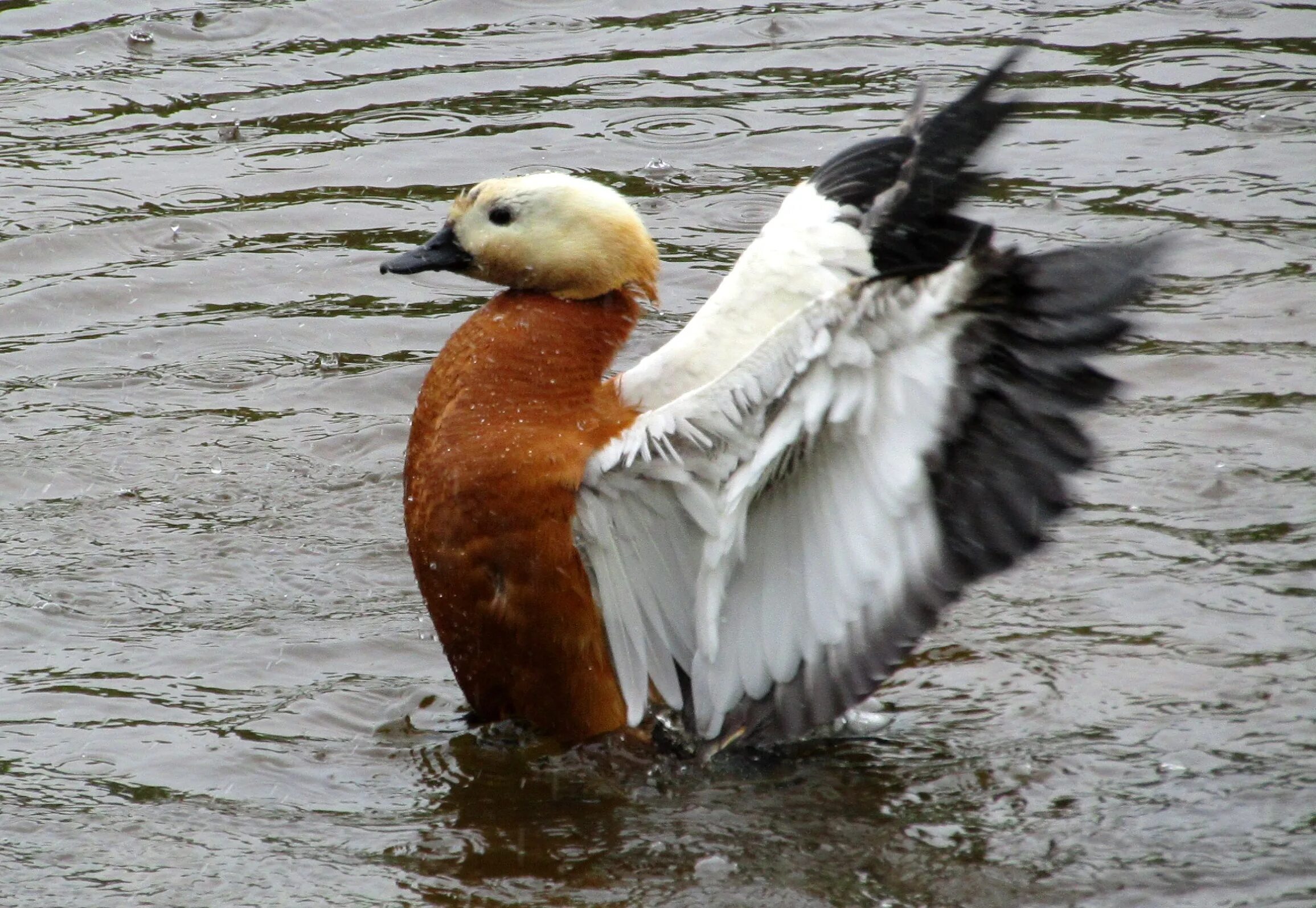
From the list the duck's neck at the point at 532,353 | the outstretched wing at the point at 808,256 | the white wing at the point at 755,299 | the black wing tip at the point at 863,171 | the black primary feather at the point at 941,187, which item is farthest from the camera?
the black wing tip at the point at 863,171

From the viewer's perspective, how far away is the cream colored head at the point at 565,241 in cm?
468

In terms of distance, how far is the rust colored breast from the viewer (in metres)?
4.30

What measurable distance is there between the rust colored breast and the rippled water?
0.20 m

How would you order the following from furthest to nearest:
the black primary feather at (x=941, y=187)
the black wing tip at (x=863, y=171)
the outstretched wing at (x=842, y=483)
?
the black wing tip at (x=863, y=171), the black primary feather at (x=941, y=187), the outstretched wing at (x=842, y=483)

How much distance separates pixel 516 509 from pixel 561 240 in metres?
0.80

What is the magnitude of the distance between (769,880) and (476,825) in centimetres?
72

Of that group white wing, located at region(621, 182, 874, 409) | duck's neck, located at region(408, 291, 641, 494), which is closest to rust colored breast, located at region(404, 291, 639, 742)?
duck's neck, located at region(408, 291, 641, 494)

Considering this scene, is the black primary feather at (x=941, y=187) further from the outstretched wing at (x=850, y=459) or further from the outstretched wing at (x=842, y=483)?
the outstretched wing at (x=842, y=483)

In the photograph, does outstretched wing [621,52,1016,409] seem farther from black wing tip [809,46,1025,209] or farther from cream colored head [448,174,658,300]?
cream colored head [448,174,658,300]

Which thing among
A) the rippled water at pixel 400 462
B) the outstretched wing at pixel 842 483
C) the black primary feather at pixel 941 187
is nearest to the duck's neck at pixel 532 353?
the outstretched wing at pixel 842 483

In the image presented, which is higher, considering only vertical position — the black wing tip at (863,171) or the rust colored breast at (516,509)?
the black wing tip at (863,171)

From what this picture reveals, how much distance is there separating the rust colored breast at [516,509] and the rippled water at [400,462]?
7.9 inches

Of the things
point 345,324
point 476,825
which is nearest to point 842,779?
point 476,825

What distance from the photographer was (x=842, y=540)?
4012 mm
